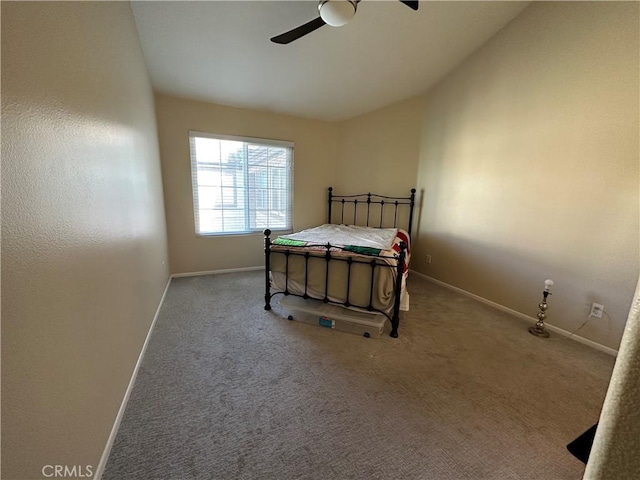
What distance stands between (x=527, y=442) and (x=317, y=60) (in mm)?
3420

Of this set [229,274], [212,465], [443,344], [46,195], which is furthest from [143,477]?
[229,274]

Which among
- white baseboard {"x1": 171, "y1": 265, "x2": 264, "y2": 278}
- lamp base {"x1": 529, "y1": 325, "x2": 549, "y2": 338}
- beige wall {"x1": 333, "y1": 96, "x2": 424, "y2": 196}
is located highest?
beige wall {"x1": 333, "y1": 96, "x2": 424, "y2": 196}

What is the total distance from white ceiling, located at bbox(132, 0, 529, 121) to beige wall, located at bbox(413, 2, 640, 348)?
475mm

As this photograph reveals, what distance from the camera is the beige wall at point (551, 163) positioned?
2.05m

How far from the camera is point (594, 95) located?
7.06 feet

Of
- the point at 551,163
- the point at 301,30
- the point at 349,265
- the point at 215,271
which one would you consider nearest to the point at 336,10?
the point at 301,30

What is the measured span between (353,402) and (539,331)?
200cm

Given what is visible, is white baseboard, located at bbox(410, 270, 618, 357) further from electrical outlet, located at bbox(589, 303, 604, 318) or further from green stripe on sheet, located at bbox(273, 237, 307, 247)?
green stripe on sheet, located at bbox(273, 237, 307, 247)

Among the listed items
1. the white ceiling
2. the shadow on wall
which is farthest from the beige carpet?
the white ceiling

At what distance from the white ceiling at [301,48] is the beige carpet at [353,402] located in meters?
2.52

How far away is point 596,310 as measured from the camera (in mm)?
2217

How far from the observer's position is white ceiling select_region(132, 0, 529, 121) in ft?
6.99

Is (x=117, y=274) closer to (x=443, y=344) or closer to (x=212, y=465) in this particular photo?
(x=212, y=465)

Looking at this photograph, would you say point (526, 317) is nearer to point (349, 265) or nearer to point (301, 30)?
point (349, 265)
